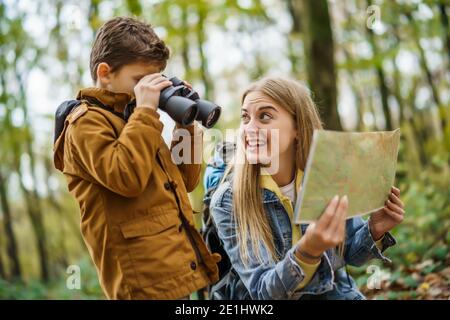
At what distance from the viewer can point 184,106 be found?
6.09ft

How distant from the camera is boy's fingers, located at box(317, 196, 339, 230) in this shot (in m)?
1.59

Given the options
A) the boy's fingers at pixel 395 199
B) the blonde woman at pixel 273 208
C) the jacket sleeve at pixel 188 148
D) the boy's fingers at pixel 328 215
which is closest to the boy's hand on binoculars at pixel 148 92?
the jacket sleeve at pixel 188 148

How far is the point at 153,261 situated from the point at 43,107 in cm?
847

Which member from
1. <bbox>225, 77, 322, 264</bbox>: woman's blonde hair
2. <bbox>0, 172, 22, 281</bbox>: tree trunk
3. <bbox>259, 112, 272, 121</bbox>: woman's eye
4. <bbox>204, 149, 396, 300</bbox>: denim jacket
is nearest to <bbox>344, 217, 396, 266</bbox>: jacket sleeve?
<bbox>204, 149, 396, 300</bbox>: denim jacket

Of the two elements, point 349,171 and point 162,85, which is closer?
point 349,171

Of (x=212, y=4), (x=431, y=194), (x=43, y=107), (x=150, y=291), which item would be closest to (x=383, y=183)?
(x=150, y=291)

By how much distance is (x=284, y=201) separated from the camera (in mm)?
2131

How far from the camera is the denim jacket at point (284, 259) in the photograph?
180 cm

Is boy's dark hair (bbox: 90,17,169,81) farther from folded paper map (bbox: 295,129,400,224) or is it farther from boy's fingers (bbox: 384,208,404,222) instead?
boy's fingers (bbox: 384,208,404,222)

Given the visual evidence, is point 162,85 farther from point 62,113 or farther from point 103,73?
point 62,113

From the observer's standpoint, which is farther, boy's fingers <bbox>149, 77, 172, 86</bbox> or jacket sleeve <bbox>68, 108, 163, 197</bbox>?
boy's fingers <bbox>149, 77, 172, 86</bbox>

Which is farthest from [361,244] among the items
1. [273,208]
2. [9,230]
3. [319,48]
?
[9,230]

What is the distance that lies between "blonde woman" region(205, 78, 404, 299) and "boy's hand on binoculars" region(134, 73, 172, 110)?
0.43 m

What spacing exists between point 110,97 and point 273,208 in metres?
0.80
